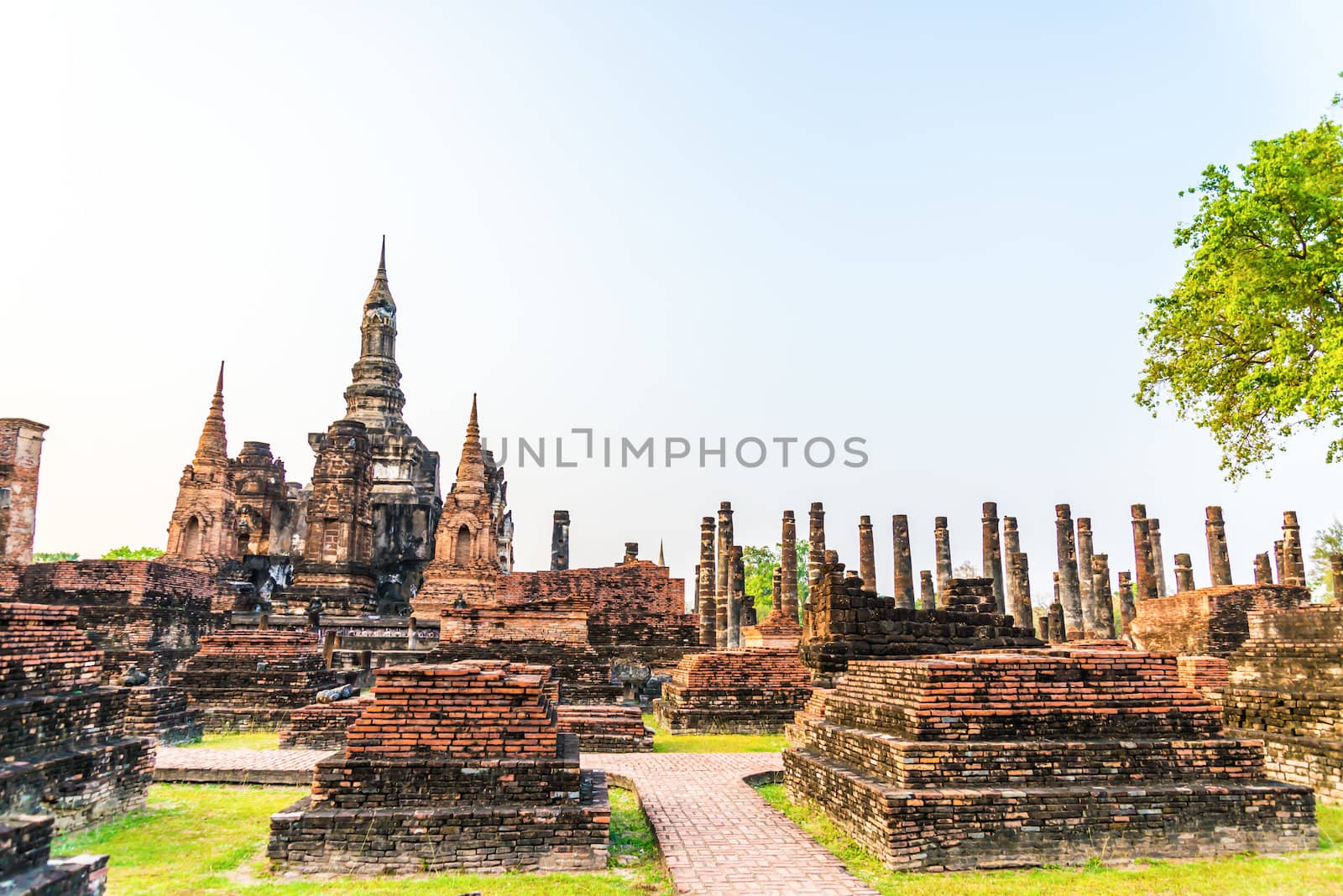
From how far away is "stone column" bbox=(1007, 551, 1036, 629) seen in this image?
29.3 meters

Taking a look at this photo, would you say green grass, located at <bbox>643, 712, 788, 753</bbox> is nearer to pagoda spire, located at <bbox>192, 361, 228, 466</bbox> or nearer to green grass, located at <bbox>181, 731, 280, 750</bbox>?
green grass, located at <bbox>181, 731, 280, 750</bbox>

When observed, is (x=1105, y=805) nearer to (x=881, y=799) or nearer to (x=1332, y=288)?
(x=881, y=799)

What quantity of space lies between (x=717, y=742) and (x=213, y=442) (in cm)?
1902

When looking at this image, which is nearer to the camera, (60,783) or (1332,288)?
(60,783)

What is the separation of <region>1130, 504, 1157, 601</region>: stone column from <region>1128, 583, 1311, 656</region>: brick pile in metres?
6.72

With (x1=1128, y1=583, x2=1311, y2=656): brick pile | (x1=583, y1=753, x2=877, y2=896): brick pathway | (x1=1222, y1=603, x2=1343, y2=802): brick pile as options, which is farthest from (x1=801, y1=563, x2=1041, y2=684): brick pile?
(x1=1128, y1=583, x2=1311, y2=656): brick pile

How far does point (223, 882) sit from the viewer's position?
529cm

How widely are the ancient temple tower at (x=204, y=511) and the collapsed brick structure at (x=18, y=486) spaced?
5765 mm

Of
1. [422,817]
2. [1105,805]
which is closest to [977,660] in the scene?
[1105,805]

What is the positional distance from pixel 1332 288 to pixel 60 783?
15891 millimetres

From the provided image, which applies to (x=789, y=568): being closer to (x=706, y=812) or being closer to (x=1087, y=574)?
(x=1087, y=574)

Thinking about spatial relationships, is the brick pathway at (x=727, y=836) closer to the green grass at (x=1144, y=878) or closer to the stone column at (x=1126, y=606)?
the green grass at (x=1144, y=878)

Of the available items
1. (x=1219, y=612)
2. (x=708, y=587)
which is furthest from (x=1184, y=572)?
(x=708, y=587)

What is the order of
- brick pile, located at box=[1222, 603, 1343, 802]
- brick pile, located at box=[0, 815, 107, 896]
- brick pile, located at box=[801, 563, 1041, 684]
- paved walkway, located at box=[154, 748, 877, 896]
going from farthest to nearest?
brick pile, located at box=[801, 563, 1041, 684] → brick pile, located at box=[1222, 603, 1343, 802] → paved walkway, located at box=[154, 748, 877, 896] → brick pile, located at box=[0, 815, 107, 896]
